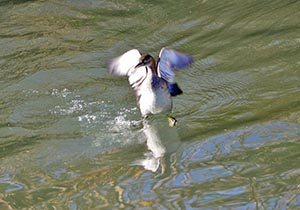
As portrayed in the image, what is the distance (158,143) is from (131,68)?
1.35m

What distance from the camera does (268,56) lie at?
9055 mm

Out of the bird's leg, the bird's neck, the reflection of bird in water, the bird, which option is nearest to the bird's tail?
the bird

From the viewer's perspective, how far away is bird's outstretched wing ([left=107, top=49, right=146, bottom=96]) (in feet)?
27.4

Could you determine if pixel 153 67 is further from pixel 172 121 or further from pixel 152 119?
pixel 172 121

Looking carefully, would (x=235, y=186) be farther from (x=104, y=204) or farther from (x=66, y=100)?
(x=66, y=100)

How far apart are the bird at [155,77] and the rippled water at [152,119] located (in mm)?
174

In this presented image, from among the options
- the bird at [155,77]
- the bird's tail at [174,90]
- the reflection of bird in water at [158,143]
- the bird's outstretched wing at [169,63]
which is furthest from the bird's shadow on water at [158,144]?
the bird's outstretched wing at [169,63]

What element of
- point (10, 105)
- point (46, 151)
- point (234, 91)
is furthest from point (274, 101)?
point (10, 105)

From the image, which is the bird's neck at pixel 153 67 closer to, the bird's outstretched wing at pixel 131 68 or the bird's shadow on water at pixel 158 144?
the bird's outstretched wing at pixel 131 68

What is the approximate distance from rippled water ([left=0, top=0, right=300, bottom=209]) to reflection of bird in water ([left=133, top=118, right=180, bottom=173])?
0.02 metres

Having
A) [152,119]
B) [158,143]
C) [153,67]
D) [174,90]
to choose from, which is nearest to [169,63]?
[153,67]

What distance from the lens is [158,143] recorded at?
285 inches

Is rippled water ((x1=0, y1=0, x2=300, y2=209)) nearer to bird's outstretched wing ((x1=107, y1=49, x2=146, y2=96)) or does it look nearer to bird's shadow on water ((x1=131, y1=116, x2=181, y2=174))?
bird's shadow on water ((x1=131, y1=116, x2=181, y2=174))

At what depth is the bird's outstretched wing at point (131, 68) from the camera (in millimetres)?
8353
